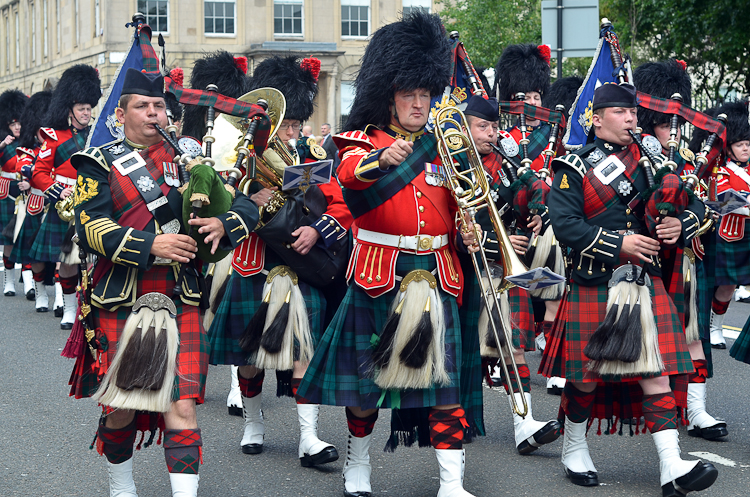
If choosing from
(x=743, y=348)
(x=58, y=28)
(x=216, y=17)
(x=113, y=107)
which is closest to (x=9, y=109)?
(x=113, y=107)

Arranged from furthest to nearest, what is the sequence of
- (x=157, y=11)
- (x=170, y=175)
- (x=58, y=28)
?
(x=58, y=28) < (x=157, y=11) < (x=170, y=175)

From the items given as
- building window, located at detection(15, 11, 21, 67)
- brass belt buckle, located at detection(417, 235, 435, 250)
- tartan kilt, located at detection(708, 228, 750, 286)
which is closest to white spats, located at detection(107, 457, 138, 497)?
brass belt buckle, located at detection(417, 235, 435, 250)

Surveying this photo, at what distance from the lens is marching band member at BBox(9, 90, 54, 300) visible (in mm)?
10742

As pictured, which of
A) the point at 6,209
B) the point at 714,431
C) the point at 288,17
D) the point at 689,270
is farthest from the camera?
the point at 288,17

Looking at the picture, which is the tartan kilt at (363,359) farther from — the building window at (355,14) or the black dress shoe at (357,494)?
the building window at (355,14)

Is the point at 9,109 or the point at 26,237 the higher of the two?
the point at 9,109

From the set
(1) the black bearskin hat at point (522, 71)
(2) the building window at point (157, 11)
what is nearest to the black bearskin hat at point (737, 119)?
(1) the black bearskin hat at point (522, 71)

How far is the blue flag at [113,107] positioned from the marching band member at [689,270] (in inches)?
109

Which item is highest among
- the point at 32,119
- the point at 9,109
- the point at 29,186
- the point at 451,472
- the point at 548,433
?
the point at 9,109

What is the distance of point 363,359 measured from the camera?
14.8 ft

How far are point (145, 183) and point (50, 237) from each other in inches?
247

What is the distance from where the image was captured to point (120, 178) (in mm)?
4277

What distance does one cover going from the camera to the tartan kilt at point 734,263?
823cm

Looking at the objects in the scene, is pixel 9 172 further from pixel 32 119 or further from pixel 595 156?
pixel 595 156
